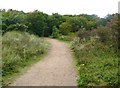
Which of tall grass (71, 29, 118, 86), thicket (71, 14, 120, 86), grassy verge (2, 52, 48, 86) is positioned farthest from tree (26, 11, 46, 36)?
grassy verge (2, 52, 48, 86)

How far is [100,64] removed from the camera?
38.5ft

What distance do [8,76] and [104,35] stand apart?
9.45 meters

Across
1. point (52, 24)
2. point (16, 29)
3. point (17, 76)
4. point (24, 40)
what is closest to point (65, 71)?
point (17, 76)

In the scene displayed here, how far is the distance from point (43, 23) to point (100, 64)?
23.1 m

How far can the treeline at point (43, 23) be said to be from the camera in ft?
89.9

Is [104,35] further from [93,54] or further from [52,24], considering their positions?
[52,24]

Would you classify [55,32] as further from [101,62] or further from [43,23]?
[101,62]

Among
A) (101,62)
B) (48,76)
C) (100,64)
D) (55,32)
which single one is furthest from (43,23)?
(48,76)

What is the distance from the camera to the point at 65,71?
37.8 feet

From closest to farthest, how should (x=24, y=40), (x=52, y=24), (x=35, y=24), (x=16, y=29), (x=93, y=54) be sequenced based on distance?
(x=93, y=54) → (x=24, y=40) → (x=16, y=29) → (x=35, y=24) → (x=52, y=24)

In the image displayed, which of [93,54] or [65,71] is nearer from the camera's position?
[65,71]

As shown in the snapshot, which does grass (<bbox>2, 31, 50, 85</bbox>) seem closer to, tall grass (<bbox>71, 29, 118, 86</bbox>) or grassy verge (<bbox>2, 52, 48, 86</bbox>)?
grassy verge (<bbox>2, 52, 48, 86</bbox>)

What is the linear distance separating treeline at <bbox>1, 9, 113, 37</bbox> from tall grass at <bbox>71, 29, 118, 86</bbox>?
10.4 meters

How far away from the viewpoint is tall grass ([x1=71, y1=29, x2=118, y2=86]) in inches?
358
